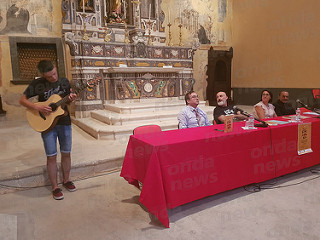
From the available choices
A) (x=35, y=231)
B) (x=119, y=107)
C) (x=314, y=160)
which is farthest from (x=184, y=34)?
(x=35, y=231)

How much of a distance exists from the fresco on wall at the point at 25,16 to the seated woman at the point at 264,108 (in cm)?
784

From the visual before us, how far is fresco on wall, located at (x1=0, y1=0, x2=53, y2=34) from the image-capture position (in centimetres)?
857

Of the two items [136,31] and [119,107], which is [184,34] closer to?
[136,31]

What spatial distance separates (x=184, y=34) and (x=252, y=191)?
9563mm

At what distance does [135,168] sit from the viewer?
10.1 feet

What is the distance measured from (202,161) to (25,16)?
8.78 metres

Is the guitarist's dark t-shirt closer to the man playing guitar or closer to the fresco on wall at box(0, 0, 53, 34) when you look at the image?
the man playing guitar

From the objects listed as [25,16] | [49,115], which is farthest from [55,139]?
[25,16]

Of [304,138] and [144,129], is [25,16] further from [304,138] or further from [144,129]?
[304,138]

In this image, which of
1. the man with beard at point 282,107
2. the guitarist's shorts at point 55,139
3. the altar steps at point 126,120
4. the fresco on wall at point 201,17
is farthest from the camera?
the fresco on wall at point 201,17

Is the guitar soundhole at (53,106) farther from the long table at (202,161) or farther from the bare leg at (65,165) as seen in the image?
the long table at (202,161)

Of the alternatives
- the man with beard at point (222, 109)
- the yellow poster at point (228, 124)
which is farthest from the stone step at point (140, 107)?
the yellow poster at point (228, 124)

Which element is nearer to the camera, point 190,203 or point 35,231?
point 35,231

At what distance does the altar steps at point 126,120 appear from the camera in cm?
555
